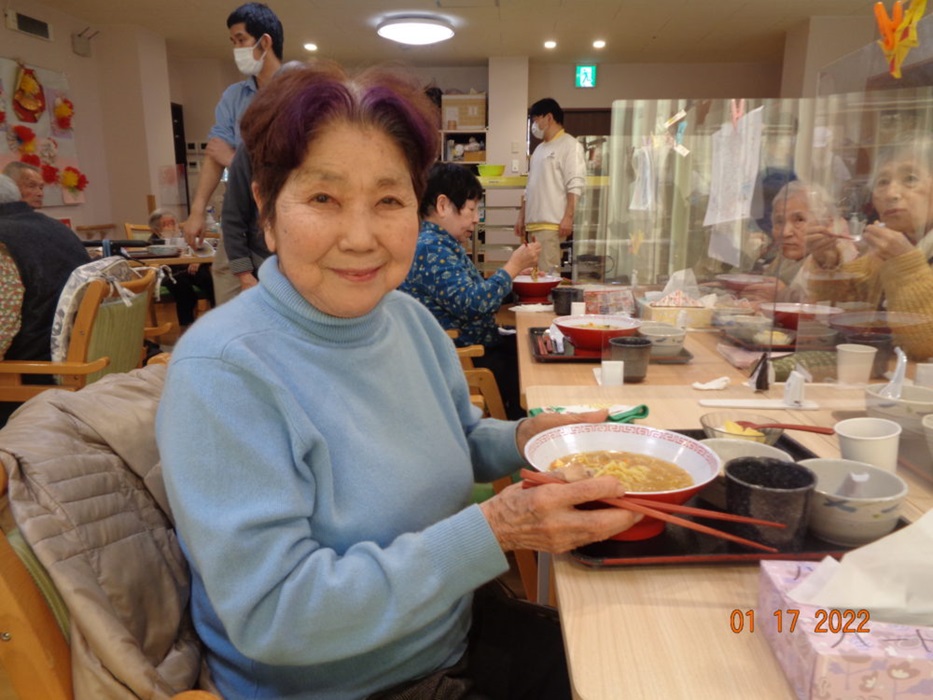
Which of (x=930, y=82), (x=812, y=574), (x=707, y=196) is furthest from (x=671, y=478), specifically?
(x=707, y=196)

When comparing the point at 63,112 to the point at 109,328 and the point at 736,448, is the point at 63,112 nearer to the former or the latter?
the point at 109,328

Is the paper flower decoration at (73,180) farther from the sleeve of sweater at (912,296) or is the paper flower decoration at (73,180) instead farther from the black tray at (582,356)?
the sleeve of sweater at (912,296)

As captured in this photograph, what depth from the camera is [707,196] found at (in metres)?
2.52

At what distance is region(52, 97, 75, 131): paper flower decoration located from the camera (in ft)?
20.6

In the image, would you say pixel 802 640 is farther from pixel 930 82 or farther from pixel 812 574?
pixel 930 82

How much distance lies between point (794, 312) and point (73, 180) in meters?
6.77

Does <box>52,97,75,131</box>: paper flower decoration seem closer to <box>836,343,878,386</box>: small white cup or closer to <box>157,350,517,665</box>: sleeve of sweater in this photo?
<box>157,350,517,665</box>: sleeve of sweater

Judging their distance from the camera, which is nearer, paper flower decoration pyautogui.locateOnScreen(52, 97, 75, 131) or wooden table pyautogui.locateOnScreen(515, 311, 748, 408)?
wooden table pyautogui.locateOnScreen(515, 311, 748, 408)

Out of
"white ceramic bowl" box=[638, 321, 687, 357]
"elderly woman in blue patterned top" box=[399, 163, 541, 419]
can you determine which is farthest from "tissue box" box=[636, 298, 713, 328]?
"elderly woman in blue patterned top" box=[399, 163, 541, 419]

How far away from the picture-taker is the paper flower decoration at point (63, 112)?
20.6 ft

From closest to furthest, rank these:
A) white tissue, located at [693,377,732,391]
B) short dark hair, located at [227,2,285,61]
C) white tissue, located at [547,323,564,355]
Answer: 1. white tissue, located at [693,377,732,391]
2. white tissue, located at [547,323,564,355]
3. short dark hair, located at [227,2,285,61]

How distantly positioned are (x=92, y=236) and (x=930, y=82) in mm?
7426

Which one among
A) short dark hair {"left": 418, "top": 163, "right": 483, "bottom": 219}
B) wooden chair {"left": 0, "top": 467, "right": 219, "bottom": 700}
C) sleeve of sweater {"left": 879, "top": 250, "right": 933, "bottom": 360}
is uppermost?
short dark hair {"left": 418, "top": 163, "right": 483, "bottom": 219}

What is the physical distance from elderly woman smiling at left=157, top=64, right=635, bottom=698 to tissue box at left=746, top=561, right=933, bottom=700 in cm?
24
